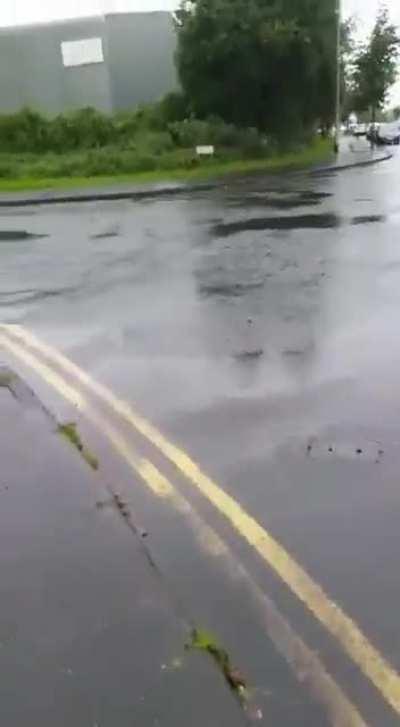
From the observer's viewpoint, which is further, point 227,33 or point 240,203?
point 227,33

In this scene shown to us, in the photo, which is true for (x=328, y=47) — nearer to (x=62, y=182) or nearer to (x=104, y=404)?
(x=62, y=182)

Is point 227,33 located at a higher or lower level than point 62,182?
higher

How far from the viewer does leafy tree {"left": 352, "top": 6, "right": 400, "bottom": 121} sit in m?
60.3

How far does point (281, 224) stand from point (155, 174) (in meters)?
17.2

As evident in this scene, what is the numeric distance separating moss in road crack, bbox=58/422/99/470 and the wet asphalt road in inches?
20.6

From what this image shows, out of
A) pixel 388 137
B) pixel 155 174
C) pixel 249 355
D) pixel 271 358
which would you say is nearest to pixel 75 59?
pixel 155 174

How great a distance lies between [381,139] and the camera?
66.4 m

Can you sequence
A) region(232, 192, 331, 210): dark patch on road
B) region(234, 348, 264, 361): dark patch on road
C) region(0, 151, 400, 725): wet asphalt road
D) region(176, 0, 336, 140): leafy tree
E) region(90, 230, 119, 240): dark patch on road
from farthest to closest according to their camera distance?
region(176, 0, 336, 140): leafy tree → region(232, 192, 331, 210): dark patch on road → region(90, 230, 119, 240): dark patch on road → region(234, 348, 264, 361): dark patch on road → region(0, 151, 400, 725): wet asphalt road

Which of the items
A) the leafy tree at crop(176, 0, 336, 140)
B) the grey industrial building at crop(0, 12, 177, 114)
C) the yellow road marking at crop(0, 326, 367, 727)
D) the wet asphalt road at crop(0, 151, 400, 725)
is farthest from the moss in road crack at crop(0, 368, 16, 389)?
the grey industrial building at crop(0, 12, 177, 114)

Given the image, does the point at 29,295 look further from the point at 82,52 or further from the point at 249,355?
the point at 82,52

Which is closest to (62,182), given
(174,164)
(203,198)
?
(174,164)

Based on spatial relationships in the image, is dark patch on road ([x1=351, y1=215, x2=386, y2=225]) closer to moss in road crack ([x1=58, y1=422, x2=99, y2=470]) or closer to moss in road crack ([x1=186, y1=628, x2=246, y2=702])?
moss in road crack ([x1=58, y1=422, x2=99, y2=470])

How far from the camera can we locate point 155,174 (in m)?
33.9

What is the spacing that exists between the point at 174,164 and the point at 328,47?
1059 cm
